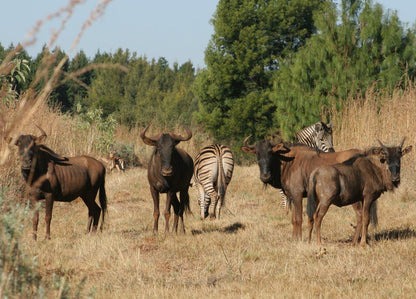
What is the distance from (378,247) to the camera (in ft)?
31.3

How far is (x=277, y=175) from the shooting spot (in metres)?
11.4

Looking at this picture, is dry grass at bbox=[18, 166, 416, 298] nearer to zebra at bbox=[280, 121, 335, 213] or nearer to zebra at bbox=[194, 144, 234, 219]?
zebra at bbox=[194, 144, 234, 219]

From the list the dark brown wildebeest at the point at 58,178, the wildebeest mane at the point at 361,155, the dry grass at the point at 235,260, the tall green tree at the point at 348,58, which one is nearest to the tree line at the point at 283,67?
the tall green tree at the point at 348,58

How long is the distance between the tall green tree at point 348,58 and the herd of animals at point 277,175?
13.9 metres

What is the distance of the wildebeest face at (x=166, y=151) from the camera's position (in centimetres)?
1113

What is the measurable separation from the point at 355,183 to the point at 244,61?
27227 millimetres

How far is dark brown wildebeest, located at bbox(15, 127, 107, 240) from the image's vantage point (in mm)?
10586

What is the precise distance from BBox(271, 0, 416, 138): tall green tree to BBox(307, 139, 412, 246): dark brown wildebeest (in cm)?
1459

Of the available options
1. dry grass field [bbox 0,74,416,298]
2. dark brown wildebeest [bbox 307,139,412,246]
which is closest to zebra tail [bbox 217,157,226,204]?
dry grass field [bbox 0,74,416,298]

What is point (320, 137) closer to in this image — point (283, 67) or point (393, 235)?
point (393, 235)

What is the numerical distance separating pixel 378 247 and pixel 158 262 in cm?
349

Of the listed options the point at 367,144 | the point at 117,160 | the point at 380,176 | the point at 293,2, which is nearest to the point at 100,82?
the point at 293,2

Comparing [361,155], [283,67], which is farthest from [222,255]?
[283,67]

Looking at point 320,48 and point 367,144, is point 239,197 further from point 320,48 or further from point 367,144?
point 320,48
